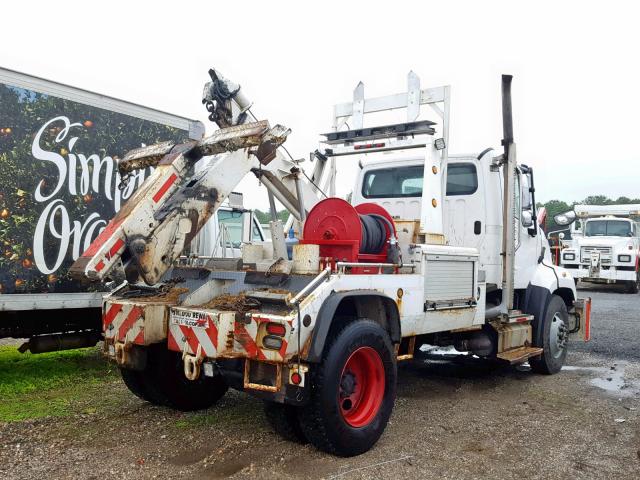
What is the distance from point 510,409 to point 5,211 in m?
5.33

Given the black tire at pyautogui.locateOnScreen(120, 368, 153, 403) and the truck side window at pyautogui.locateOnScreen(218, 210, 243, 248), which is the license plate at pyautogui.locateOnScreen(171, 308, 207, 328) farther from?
the truck side window at pyautogui.locateOnScreen(218, 210, 243, 248)

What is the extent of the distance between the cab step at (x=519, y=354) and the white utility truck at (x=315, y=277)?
0.12ft

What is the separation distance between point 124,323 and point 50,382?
2591 millimetres

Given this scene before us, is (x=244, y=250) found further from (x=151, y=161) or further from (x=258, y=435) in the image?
(x=258, y=435)

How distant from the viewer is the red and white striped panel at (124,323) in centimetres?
452

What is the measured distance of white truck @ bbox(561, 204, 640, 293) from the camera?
64.2 feet

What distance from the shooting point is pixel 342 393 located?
4.50 meters

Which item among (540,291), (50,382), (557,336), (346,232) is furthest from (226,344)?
(557,336)

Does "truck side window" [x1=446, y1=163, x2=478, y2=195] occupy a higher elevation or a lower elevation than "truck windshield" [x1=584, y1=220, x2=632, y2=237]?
lower

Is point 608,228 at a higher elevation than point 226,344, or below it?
higher

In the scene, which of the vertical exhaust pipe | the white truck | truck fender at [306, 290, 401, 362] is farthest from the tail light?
the white truck

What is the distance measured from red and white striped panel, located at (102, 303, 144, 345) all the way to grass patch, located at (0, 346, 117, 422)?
49.4 inches

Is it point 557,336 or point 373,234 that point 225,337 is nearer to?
point 373,234

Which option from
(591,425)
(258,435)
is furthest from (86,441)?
(591,425)
